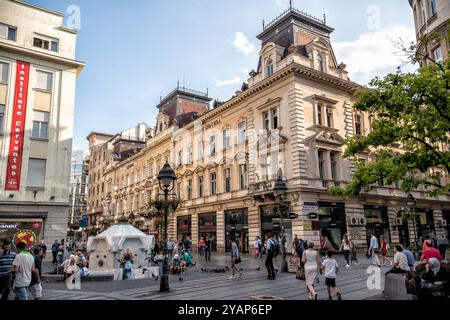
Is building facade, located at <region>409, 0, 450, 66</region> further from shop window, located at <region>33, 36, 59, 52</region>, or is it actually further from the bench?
shop window, located at <region>33, 36, 59, 52</region>

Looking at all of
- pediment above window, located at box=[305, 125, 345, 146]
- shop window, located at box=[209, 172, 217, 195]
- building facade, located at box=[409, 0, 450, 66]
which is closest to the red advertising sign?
shop window, located at box=[209, 172, 217, 195]

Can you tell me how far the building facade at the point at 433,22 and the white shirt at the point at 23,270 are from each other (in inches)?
932

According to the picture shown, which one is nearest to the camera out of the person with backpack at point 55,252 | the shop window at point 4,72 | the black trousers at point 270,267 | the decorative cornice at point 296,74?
the black trousers at point 270,267

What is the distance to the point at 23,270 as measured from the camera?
9109 mm

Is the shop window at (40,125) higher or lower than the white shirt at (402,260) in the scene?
higher

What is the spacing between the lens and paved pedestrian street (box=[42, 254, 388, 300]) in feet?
38.5

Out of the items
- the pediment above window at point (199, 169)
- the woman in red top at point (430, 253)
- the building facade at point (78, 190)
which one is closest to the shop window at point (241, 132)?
the pediment above window at point (199, 169)

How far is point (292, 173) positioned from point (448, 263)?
19563 mm

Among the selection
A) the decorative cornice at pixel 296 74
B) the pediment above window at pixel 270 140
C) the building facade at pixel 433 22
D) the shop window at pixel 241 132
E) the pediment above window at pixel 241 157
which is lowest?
the pediment above window at pixel 241 157

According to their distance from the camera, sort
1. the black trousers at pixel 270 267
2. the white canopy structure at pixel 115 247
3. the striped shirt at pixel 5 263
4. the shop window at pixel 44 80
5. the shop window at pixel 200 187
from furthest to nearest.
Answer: the shop window at pixel 200 187 < the shop window at pixel 44 80 < the white canopy structure at pixel 115 247 < the black trousers at pixel 270 267 < the striped shirt at pixel 5 263

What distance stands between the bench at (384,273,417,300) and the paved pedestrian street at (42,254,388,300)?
404mm

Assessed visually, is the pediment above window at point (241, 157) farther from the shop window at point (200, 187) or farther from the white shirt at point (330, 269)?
the white shirt at point (330, 269)

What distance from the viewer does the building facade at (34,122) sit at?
24547 millimetres

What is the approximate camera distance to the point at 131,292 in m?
13.3
